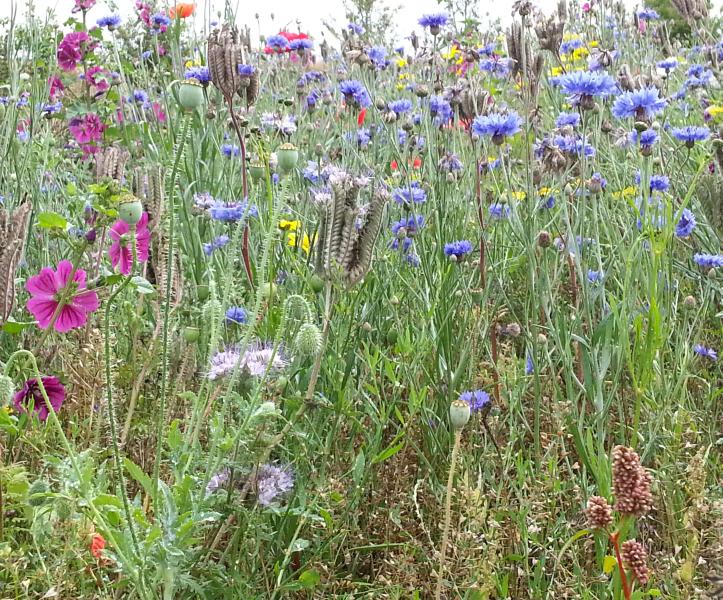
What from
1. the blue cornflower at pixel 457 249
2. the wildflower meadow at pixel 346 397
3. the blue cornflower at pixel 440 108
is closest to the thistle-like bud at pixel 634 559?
the wildflower meadow at pixel 346 397

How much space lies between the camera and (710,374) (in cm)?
232

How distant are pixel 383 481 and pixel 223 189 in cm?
139

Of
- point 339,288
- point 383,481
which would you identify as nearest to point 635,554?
point 339,288

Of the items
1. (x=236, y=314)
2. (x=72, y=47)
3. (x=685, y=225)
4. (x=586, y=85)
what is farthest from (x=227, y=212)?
(x=72, y=47)

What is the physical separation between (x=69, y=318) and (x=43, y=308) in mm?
51

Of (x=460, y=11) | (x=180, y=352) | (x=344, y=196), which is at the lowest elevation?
(x=180, y=352)

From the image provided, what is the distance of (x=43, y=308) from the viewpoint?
161cm

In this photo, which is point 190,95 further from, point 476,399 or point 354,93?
point 354,93

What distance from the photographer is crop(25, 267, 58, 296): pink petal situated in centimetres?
159

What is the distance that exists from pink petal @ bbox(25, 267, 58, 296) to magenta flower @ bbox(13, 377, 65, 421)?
17cm

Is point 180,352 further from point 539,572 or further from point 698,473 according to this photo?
point 698,473

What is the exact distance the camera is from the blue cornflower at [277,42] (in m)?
3.58

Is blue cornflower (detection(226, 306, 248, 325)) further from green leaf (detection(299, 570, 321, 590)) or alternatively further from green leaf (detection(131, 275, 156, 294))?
green leaf (detection(299, 570, 321, 590))

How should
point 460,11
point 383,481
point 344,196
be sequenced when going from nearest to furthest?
point 344,196 < point 383,481 < point 460,11
